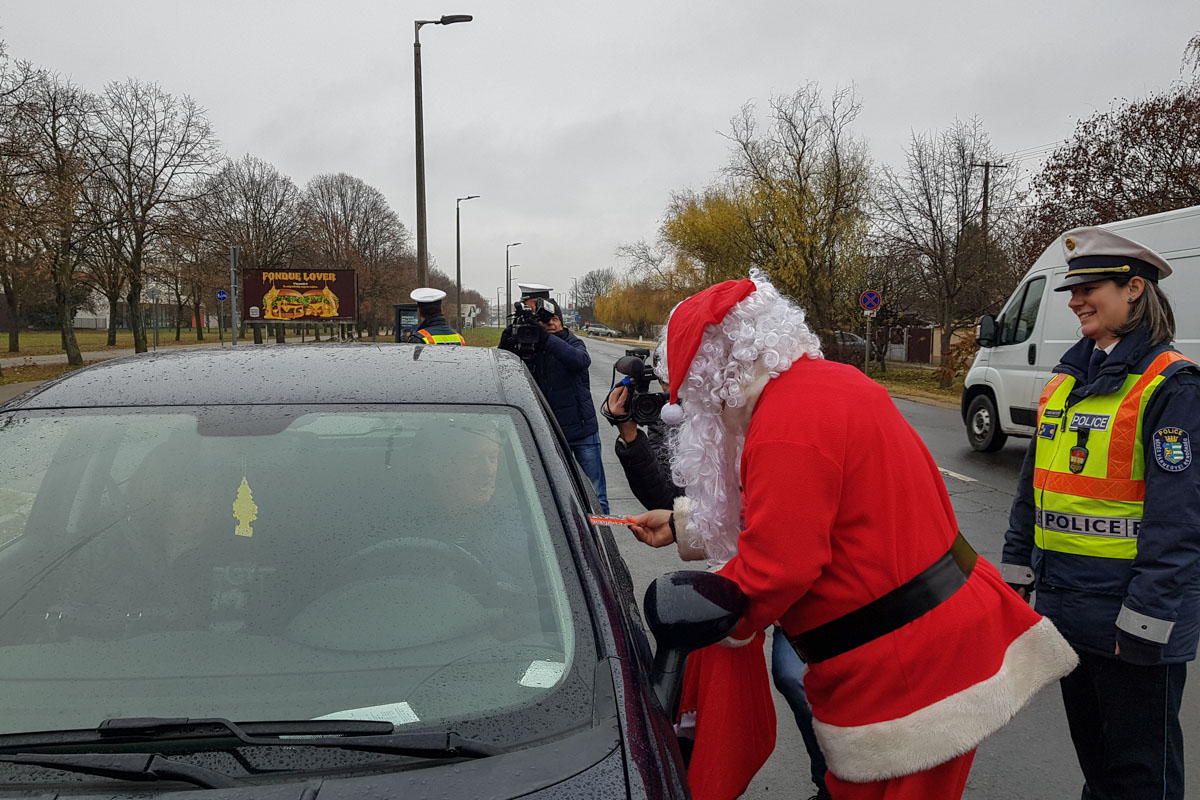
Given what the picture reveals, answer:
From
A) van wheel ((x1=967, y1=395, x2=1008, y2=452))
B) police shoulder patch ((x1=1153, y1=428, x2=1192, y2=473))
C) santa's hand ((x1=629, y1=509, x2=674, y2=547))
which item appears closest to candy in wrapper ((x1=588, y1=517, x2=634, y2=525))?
santa's hand ((x1=629, y1=509, x2=674, y2=547))

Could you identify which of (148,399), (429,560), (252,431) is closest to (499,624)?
(429,560)

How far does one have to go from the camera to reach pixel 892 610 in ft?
5.30

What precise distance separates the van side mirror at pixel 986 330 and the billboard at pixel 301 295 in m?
23.8

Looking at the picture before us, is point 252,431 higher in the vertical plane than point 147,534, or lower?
higher

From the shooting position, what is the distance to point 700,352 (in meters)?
1.81

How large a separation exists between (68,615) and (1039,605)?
92.3 inches

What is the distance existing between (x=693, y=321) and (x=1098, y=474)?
1226mm

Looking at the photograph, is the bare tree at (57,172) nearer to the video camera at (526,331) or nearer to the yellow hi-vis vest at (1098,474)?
the video camera at (526,331)

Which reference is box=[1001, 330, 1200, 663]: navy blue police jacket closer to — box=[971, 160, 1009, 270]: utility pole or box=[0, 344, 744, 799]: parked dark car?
→ box=[0, 344, 744, 799]: parked dark car

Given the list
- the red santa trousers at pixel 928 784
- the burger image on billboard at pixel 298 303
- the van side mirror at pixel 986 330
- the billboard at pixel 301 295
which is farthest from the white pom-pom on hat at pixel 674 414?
the burger image on billboard at pixel 298 303

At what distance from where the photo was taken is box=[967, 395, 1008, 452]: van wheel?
10.5 m

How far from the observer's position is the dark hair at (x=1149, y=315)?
7.29ft

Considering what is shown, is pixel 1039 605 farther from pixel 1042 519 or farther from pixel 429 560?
pixel 429 560

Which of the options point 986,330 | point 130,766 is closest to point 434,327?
point 130,766
